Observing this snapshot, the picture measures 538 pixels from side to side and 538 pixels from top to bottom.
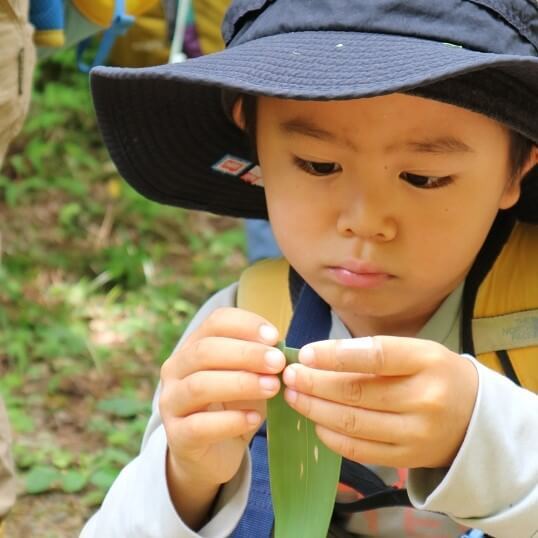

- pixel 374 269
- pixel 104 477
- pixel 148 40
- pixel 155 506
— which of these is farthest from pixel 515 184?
pixel 148 40

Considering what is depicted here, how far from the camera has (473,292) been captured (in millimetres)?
1542

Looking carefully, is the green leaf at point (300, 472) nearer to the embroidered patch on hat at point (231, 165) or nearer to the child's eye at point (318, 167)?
the child's eye at point (318, 167)

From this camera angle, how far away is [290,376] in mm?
1149

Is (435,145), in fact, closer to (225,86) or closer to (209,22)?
(225,86)

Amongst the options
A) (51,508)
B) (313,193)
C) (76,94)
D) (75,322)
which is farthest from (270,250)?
(76,94)

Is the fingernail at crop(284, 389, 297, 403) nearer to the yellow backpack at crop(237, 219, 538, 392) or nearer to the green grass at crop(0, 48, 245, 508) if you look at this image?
the yellow backpack at crop(237, 219, 538, 392)

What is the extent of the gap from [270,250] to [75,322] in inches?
24.4

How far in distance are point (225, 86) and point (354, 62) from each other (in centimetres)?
16

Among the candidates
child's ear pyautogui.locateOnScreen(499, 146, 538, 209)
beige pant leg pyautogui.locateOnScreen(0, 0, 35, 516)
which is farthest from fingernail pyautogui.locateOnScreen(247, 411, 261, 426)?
beige pant leg pyautogui.locateOnScreen(0, 0, 35, 516)

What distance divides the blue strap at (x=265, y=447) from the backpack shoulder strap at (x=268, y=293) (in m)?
0.04

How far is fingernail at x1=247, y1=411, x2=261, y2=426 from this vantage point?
3.97ft

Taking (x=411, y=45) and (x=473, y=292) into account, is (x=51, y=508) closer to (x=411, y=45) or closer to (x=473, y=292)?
(x=473, y=292)

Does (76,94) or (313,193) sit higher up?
(313,193)

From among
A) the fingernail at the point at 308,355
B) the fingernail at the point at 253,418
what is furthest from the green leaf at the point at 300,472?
the fingernail at the point at 308,355
